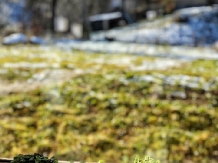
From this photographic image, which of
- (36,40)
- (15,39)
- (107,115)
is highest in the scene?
(15,39)

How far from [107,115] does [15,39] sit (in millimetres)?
9046

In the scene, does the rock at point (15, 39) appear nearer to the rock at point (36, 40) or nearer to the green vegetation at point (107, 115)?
the rock at point (36, 40)

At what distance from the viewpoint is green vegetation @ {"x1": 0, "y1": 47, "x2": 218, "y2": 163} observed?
6.06 meters

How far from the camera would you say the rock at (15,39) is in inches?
572

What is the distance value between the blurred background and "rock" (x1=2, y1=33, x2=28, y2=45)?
9 centimetres

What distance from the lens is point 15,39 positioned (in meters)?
14.8

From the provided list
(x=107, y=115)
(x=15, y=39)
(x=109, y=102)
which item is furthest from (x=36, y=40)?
(x=107, y=115)

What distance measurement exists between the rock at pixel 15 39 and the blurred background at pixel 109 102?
0.09 meters

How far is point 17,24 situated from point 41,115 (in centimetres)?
1148

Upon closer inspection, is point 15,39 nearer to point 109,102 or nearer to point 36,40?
point 36,40

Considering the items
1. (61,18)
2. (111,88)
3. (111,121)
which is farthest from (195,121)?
(61,18)

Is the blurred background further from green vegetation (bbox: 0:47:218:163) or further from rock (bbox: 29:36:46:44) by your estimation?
rock (bbox: 29:36:46:44)

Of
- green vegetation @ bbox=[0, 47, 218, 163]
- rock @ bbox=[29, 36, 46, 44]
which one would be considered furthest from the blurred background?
rock @ bbox=[29, 36, 46, 44]

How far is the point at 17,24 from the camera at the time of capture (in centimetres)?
1745
